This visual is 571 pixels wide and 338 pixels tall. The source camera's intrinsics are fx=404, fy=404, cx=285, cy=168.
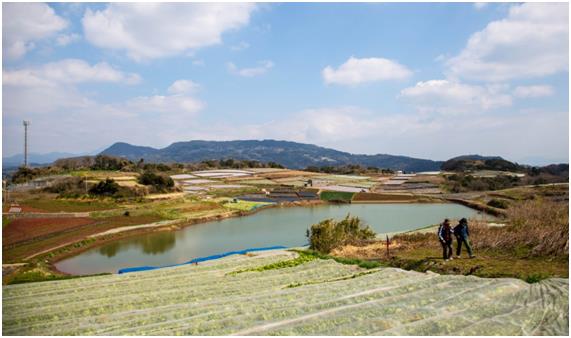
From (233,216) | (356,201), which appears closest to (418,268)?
(233,216)

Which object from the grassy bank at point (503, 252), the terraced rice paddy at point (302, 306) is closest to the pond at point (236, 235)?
the grassy bank at point (503, 252)

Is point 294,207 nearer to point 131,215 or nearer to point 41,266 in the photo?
point 131,215

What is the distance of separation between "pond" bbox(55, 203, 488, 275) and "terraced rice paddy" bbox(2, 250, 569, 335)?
32.2 feet

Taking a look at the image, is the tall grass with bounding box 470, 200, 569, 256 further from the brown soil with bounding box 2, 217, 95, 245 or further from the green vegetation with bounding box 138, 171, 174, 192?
the green vegetation with bounding box 138, 171, 174, 192

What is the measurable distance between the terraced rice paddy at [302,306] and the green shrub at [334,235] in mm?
5437

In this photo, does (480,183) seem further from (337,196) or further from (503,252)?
(503,252)

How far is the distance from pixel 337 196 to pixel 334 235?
30.6 m

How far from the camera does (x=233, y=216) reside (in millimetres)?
34562

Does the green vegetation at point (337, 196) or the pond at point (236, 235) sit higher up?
the green vegetation at point (337, 196)

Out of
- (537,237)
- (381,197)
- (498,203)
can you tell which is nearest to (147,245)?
(537,237)

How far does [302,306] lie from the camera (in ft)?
23.1

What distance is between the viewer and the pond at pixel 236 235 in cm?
1995

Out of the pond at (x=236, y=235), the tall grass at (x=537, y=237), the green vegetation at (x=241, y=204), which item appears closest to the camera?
the tall grass at (x=537, y=237)

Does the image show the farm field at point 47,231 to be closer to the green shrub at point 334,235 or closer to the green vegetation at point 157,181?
the green vegetation at point 157,181
